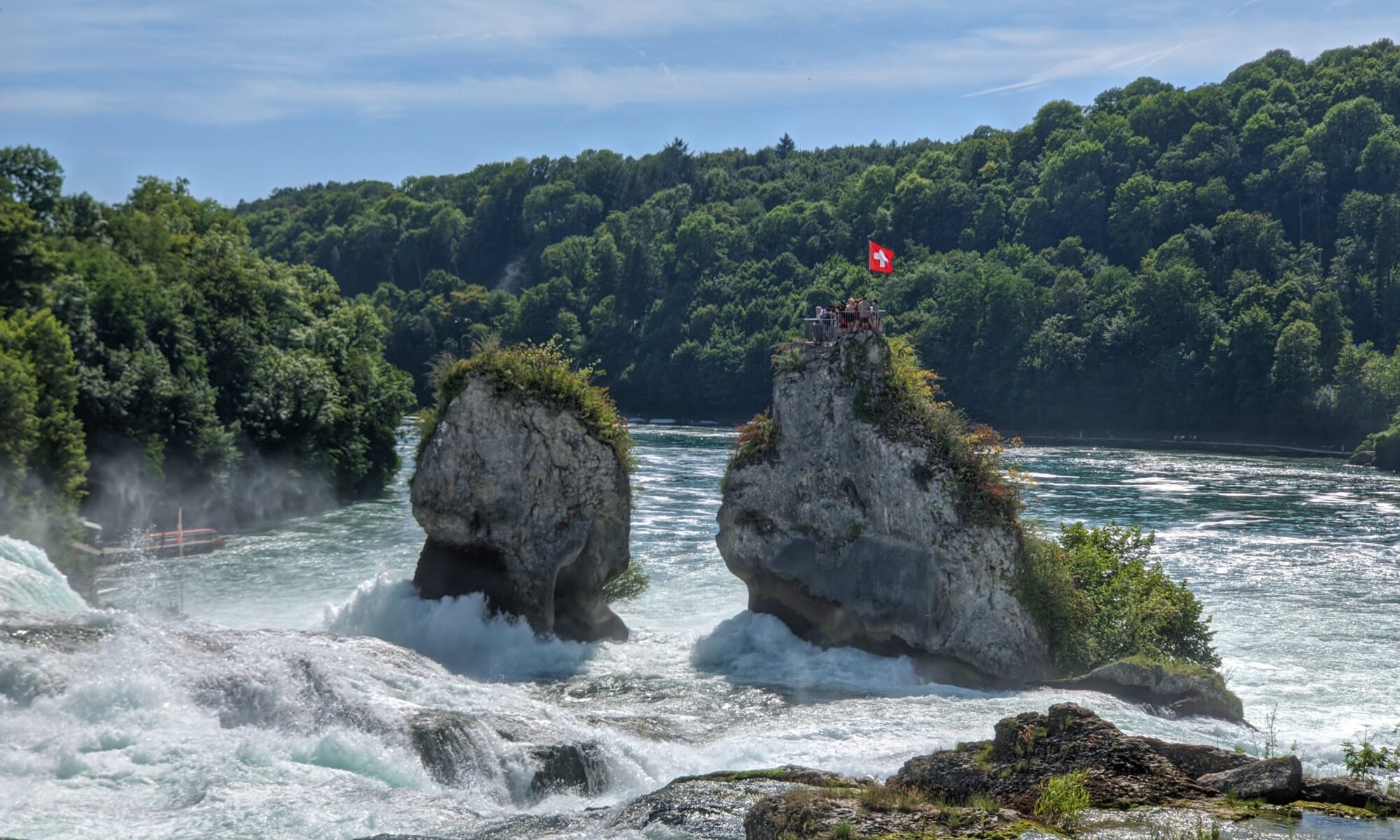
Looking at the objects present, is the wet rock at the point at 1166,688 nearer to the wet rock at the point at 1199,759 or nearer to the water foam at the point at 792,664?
the water foam at the point at 792,664

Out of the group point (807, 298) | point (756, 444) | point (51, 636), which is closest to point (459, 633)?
point (756, 444)

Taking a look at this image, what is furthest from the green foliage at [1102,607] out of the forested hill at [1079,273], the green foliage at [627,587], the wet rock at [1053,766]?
the forested hill at [1079,273]

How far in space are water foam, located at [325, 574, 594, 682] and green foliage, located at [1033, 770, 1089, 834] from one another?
1505 cm

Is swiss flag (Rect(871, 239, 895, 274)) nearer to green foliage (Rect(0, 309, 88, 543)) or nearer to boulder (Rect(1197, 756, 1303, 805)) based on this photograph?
boulder (Rect(1197, 756, 1303, 805))

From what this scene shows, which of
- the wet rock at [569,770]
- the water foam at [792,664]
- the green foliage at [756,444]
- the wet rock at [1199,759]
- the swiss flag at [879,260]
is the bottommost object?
the water foam at [792,664]

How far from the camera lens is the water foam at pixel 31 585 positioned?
25.9 metres

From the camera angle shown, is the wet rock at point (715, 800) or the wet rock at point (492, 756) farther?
the wet rock at point (492, 756)

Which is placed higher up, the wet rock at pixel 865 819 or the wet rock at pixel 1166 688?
the wet rock at pixel 865 819

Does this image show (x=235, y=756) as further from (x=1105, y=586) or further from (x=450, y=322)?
(x=450, y=322)

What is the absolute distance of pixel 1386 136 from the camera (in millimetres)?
132625

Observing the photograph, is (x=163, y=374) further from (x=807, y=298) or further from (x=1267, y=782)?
(x=807, y=298)

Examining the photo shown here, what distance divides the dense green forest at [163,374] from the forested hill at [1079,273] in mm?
54914

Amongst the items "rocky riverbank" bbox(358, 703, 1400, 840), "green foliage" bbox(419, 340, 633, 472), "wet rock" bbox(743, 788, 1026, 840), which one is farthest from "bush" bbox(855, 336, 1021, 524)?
"wet rock" bbox(743, 788, 1026, 840)

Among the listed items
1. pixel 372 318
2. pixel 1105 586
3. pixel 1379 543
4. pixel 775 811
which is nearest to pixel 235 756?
pixel 775 811
